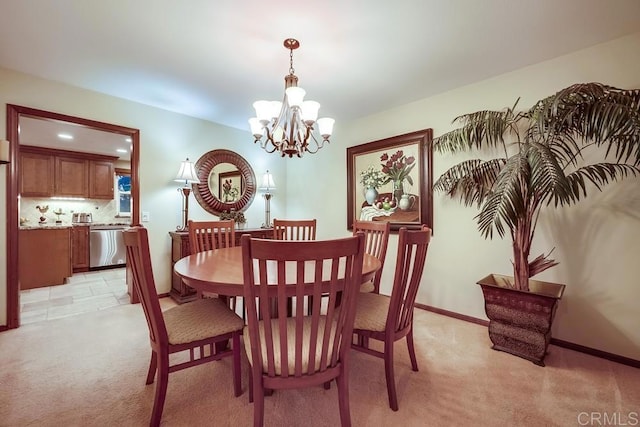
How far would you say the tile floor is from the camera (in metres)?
2.83

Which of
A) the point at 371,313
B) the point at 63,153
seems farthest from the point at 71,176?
the point at 371,313

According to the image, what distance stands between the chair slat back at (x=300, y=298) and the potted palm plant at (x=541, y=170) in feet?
4.38

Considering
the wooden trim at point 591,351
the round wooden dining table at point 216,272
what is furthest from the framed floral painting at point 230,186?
the wooden trim at point 591,351

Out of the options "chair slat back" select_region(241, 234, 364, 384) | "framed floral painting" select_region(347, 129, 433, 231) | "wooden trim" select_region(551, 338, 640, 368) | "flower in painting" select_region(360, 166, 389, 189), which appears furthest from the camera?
"flower in painting" select_region(360, 166, 389, 189)

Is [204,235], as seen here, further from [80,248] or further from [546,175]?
[80,248]

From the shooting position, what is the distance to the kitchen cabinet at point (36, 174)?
14.7 ft

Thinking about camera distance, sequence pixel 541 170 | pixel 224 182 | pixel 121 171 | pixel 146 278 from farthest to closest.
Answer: pixel 121 171 < pixel 224 182 < pixel 541 170 < pixel 146 278

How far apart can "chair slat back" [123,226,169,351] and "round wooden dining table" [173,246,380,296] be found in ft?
0.54

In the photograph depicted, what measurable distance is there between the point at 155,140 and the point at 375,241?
2878 millimetres

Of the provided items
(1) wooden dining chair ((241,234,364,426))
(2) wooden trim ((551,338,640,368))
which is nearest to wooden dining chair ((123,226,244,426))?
(1) wooden dining chair ((241,234,364,426))

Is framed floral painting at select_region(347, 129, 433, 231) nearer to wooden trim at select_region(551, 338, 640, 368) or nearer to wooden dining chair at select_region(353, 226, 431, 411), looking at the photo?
wooden trim at select_region(551, 338, 640, 368)

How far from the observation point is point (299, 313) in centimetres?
104

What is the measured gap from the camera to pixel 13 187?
2.45 meters

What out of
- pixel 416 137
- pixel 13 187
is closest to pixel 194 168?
pixel 13 187
